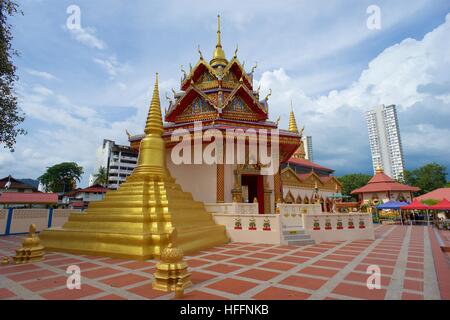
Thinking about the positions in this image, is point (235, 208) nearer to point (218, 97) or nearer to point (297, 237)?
point (297, 237)

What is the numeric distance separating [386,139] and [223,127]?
11590cm

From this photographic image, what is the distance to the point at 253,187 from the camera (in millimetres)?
14062

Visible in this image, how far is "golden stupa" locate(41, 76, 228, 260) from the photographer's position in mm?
6609

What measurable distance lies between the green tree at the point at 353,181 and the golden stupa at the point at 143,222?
4835 centimetres

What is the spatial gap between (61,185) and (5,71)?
173 feet

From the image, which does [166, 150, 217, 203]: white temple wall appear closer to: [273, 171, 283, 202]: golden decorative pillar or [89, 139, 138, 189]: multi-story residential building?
[273, 171, 283, 202]: golden decorative pillar

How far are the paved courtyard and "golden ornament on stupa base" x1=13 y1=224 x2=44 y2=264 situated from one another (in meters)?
0.29

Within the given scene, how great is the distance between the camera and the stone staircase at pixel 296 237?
A: 29.2ft

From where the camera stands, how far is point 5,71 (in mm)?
8438

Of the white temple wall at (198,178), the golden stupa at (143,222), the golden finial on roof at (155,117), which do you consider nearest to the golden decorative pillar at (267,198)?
the white temple wall at (198,178)

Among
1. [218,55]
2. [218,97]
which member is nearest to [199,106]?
[218,97]
